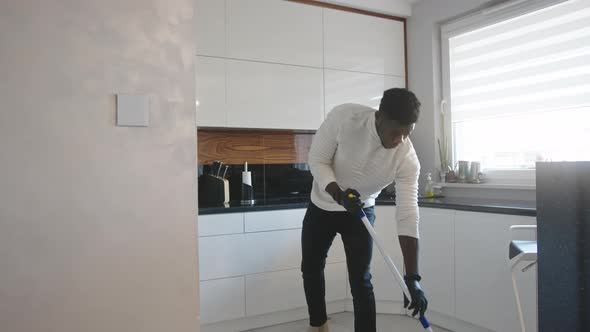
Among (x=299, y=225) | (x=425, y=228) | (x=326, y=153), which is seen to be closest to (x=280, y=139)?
(x=299, y=225)

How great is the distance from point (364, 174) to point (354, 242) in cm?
32

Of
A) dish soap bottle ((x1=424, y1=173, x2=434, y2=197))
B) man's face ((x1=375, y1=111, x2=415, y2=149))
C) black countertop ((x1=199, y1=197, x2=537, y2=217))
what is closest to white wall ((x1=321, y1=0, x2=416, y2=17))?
dish soap bottle ((x1=424, y1=173, x2=434, y2=197))

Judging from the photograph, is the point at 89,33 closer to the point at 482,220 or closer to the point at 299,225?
the point at 299,225

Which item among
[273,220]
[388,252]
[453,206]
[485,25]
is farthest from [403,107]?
[485,25]

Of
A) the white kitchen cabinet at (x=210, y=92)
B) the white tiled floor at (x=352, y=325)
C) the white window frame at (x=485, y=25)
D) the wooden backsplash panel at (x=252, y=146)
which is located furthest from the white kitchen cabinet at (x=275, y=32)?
the white tiled floor at (x=352, y=325)

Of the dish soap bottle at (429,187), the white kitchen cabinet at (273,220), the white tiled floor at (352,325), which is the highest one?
the dish soap bottle at (429,187)

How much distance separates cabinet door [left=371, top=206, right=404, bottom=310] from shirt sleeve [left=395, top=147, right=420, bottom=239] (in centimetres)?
116

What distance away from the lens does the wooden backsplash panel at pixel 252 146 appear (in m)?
3.24

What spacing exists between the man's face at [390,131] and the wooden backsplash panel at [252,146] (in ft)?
5.48

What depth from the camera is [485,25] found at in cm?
317

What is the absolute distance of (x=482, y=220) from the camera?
2525 mm

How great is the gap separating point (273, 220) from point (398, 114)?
1.46m

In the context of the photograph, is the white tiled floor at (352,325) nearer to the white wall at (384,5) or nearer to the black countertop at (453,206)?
the black countertop at (453,206)

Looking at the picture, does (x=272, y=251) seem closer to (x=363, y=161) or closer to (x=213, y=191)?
(x=213, y=191)
